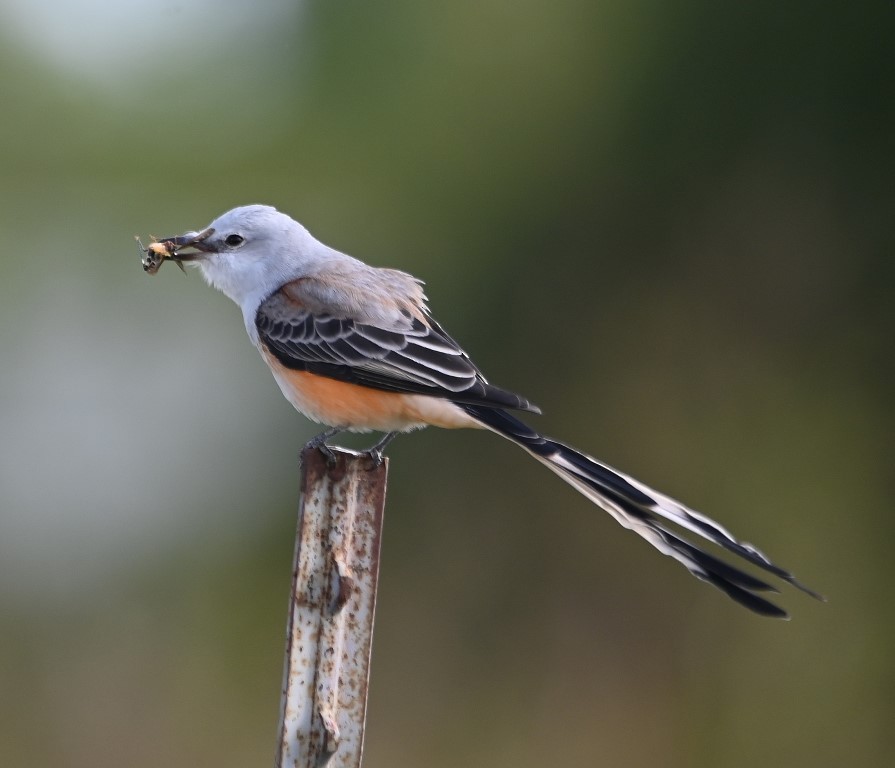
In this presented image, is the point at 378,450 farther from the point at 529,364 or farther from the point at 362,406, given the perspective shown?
the point at 529,364

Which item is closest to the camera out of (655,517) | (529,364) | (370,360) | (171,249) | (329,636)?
(329,636)

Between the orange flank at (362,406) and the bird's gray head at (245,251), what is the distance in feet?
1.73

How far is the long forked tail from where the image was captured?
306 cm

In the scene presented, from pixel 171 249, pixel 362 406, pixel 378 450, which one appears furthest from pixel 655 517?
pixel 171 249

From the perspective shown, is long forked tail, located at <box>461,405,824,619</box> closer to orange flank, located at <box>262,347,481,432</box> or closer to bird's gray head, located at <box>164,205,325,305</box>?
orange flank, located at <box>262,347,481,432</box>

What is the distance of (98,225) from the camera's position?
9.07 meters

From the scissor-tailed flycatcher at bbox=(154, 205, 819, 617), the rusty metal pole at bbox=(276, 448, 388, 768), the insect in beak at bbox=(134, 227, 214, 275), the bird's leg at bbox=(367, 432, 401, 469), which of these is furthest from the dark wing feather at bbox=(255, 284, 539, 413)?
the rusty metal pole at bbox=(276, 448, 388, 768)

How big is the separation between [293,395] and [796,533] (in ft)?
13.7

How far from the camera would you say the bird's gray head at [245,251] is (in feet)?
15.4

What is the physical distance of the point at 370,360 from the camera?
13.4 ft

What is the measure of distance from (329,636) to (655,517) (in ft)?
3.99

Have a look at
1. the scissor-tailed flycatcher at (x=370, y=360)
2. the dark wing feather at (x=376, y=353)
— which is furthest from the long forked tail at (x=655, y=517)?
the dark wing feather at (x=376, y=353)

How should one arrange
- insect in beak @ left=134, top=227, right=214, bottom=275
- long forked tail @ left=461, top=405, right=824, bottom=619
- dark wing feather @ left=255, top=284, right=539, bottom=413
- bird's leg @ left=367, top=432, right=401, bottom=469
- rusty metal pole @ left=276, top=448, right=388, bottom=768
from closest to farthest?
rusty metal pole @ left=276, top=448, right=388, bottom=768 → bird's leg @ left=367, top=432, right=401, bottom=469 → long forked tail @ left=461, top=405, right=824, bottom=619 → dark wing feather @ left=255, top=284, right=539, bottom=413 → insect in beak @ left=134, top=227, right=214, bottom=275

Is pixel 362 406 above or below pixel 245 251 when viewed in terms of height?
below
